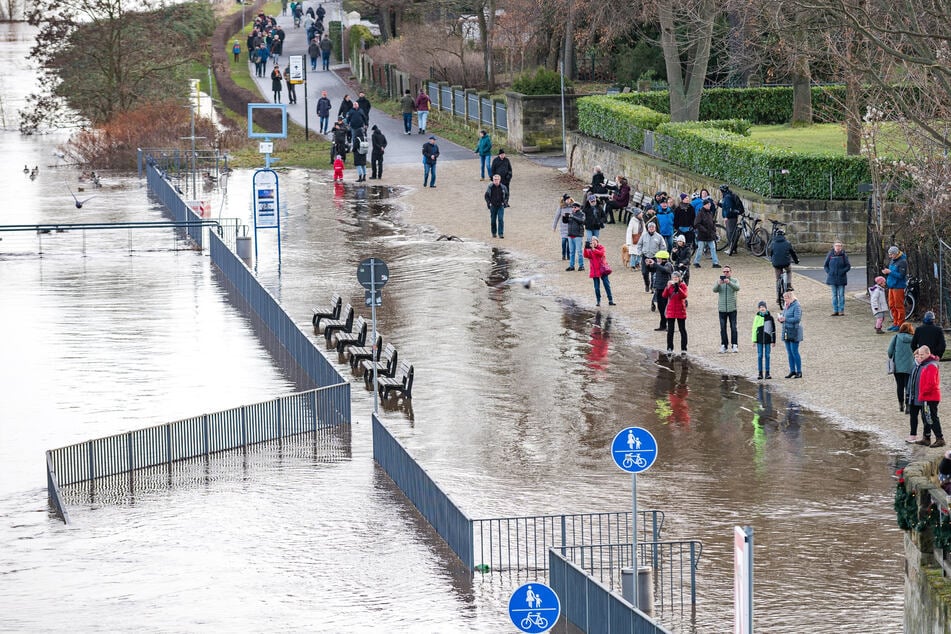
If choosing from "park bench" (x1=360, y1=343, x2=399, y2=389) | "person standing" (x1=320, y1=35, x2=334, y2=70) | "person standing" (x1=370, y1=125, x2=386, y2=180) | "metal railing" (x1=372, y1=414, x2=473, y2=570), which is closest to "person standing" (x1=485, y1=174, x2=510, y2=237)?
"person standing" (x1=370, y1=125, x2=386, y2=180)

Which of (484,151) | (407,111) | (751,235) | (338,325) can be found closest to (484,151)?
(484,151)

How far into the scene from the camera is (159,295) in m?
32.2

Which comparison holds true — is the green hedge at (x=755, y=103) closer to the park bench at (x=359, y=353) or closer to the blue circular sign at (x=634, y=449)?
the park bench at (x=359, y=353)

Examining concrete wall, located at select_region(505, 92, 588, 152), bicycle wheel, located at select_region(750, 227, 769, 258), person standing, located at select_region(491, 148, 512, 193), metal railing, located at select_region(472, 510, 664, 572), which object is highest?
concrete wall, located at select_region(505, 92, 588, 152)

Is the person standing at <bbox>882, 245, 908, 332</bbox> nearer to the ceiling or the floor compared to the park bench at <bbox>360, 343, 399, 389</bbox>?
nearer to the ceiling

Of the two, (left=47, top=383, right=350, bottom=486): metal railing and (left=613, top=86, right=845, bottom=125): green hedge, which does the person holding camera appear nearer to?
(left=47, top=383, right=350, bottom=486): metal railing

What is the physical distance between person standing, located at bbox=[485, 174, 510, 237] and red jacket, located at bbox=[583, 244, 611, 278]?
Answer: 7.16 m

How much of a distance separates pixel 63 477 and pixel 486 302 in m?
11.5

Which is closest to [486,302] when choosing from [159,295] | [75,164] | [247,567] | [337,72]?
[159,295]

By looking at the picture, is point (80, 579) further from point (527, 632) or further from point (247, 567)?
point (527, 632)

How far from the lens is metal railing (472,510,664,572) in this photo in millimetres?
16498

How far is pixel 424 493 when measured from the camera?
17.8 m

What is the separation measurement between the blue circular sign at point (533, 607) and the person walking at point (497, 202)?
24107 mm

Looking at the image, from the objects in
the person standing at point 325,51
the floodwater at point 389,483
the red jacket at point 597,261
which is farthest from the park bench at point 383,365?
the person standing at point 325,51
